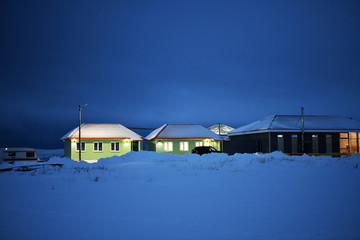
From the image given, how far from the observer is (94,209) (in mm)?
6629

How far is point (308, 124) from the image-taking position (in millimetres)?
32844

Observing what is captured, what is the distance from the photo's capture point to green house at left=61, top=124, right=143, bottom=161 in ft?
107

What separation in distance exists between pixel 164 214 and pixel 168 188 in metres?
2.80

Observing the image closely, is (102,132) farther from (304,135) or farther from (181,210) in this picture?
(181,210)

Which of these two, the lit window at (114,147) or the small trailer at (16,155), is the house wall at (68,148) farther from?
the small trailer at (16,155)

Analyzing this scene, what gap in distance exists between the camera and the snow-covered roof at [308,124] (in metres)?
31.2

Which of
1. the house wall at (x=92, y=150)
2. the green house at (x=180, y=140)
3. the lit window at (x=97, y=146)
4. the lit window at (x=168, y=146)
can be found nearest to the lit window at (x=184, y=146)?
the green house at (x=180, y=140)

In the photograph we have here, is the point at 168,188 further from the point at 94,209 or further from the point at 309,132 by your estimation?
the point at 309,132

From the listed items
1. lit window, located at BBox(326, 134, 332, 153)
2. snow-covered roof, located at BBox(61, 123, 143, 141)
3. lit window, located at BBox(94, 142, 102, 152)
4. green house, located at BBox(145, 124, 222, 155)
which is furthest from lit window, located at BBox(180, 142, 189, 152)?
lit window, located at BBox(326, 134, 332, 153)

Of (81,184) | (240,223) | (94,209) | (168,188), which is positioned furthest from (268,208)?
(81,184)

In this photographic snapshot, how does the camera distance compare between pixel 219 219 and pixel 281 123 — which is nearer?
pixel 219 219

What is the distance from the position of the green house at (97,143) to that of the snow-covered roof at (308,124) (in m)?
15.0

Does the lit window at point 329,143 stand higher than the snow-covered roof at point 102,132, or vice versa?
the snow-covered roof at point 102,132

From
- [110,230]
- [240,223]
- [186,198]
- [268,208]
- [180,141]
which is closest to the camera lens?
[110,230]
